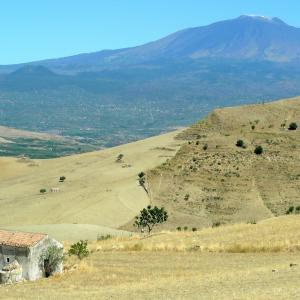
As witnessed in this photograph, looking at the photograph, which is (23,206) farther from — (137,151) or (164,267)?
(164,267)

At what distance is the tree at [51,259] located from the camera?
107 feet

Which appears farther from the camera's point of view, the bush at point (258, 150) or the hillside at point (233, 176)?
the bush at point (258, 150)

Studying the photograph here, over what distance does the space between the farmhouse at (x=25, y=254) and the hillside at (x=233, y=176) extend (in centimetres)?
2597

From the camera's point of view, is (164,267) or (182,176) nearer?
(164,267)

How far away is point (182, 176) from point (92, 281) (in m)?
41.1

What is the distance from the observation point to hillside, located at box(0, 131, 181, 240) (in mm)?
66938

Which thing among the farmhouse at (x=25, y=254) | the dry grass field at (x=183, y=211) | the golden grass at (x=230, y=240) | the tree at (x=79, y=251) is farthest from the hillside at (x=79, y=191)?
the farmhouse at (x=25, y=254)

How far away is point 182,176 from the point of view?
70.6m

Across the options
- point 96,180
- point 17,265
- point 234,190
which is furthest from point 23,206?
point 17,265

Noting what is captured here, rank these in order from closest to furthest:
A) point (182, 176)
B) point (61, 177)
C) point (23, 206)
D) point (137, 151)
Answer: point (182, 176) < point (23, 206) < point (61, 177) < point (137, 151)

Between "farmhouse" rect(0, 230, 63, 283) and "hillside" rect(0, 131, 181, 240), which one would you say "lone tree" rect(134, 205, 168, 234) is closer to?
"hillside" rect(0, 131, 181, 240)

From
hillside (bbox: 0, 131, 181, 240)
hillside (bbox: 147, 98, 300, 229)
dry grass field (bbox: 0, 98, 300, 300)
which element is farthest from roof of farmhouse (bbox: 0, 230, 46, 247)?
hillside (bbox: 147, 98, 300, 229)

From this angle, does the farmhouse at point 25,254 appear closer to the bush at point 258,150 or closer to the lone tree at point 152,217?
the lone tree at point 152,217

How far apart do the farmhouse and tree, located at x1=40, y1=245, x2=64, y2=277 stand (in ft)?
0.33
